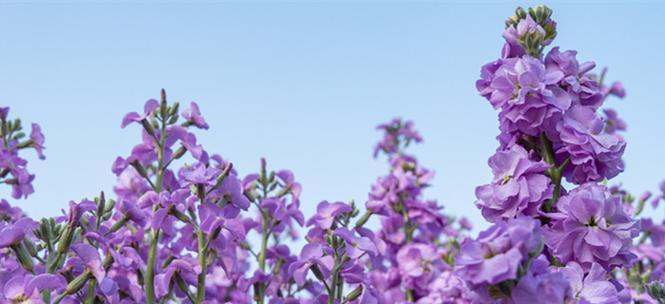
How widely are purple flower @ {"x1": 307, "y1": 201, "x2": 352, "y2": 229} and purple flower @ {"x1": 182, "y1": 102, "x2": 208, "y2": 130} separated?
1.98ft

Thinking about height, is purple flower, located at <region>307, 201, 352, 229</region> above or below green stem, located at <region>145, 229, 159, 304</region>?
above

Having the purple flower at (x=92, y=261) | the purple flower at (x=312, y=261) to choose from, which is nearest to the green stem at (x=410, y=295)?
the purple flower at (x=312, y=261)

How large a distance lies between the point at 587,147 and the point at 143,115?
1.70 meters

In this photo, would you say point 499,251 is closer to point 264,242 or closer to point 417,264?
point 264,242

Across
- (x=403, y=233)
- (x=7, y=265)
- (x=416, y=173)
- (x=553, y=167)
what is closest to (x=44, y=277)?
(x=7, y=265)

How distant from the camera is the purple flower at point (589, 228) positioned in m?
1.79

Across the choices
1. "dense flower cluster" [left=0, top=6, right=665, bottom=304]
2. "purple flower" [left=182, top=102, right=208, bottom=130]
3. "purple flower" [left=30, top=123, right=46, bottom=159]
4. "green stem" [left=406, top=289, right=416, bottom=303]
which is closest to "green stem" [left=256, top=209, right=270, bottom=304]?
"dense flower cluster" [left=0, top=6, right=665, bottom=304]

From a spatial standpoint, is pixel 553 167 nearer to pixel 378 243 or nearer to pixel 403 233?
pixel 378 243

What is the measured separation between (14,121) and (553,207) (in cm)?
280

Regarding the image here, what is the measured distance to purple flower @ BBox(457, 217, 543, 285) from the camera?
1271 mm

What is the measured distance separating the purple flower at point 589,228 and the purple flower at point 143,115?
166cm

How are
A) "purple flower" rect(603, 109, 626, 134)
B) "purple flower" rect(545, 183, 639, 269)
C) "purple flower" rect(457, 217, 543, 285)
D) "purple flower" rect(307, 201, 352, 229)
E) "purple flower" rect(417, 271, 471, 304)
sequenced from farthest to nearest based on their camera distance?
"purple flower" rect(603, 109, 626, 134), "purple flower" rect(417, 271, 471, 304), "purple flower" rect(307, 201, 352, 229), "purple flower" rect(545, 183, 639, 269), "purple flower" rect(457, 217, 543, 285)

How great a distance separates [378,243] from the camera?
109 inches

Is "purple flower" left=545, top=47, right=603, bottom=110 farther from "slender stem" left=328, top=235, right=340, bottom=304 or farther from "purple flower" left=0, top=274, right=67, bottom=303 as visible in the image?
"purple flower" left=0, top=274, right=67, bottom=303
